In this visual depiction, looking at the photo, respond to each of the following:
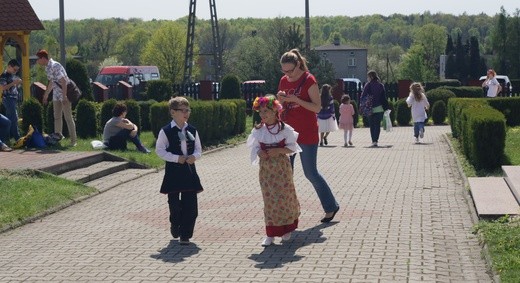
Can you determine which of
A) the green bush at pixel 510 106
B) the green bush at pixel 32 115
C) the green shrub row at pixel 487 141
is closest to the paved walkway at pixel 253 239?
the green shrub row at pixel 487 141

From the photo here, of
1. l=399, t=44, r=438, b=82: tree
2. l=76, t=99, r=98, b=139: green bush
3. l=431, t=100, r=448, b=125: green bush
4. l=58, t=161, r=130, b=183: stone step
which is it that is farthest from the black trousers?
l=399, t=44, r=438, b=82: tree

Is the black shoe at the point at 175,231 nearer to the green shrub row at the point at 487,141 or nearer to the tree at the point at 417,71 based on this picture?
the green shrub row at the point at 487,141

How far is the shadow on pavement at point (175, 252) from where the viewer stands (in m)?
9.38

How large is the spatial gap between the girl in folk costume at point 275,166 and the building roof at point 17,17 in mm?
19243

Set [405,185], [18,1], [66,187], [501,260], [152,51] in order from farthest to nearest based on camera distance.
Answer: [152,51], [18,1], [405,185], [66,187], [501,260]

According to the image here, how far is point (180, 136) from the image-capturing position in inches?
405

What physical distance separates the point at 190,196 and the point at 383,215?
248 cm

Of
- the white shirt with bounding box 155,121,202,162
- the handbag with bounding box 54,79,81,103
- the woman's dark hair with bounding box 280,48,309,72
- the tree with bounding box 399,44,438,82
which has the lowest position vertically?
the tree with bounding box 399,44,438,82

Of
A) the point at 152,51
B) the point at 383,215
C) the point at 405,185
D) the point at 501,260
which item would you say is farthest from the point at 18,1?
the point at 152,51

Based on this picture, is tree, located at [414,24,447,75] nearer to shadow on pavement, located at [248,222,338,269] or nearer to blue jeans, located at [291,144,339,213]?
blue jeans, located at [291,144,339,213]

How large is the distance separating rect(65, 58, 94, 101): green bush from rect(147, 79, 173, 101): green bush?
627 centimetres

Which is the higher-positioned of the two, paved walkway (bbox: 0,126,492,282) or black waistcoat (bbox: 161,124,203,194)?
black waistcoat (bbox: 161,124,203,194)

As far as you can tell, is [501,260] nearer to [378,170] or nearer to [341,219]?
[341,219]

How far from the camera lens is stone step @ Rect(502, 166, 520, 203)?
11828mm
